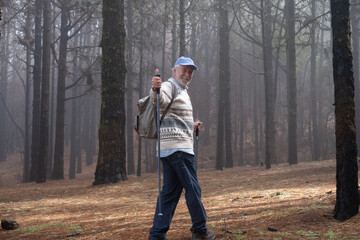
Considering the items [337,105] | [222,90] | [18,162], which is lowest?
[18,162]

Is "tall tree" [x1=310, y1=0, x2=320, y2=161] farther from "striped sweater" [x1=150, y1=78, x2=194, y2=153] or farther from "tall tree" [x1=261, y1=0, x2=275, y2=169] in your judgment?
"striped sweater" [x1=150, y1=78, x2=194, y2=153]

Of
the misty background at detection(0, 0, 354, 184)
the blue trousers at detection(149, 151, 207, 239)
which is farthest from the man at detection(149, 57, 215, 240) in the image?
the misty background at detection(0, 0, 354, 184)

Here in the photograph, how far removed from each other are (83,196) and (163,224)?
6.56m

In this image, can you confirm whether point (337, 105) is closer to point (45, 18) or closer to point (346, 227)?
point (346, 227)

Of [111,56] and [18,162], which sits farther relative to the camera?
[18,162]

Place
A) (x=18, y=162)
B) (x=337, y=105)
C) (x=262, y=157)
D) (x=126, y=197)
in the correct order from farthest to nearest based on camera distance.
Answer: (x=18, y=162) → (x=262, y=157) → (x=126, y=197) → (x=337, y=105)

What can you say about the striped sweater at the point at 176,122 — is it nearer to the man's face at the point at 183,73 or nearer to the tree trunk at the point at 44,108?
the man's face at the point at 183,73

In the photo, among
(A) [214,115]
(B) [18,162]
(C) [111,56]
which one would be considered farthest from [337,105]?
(B) [18,162]

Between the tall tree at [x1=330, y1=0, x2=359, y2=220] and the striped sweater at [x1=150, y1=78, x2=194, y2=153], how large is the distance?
2230 millimetres

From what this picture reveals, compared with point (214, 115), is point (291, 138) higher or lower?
lower

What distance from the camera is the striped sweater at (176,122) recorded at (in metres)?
4.28

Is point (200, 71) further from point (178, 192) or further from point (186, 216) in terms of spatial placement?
point (178, 192)

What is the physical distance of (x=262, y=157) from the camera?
103 feet

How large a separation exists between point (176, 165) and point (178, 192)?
1.30 feet
